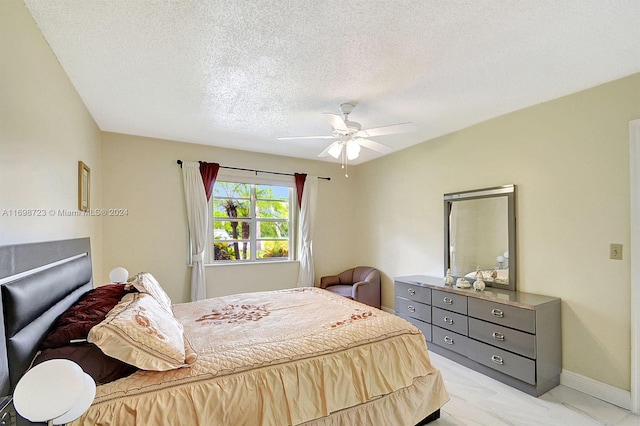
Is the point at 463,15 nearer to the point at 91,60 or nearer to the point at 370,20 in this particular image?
the point at 370,20

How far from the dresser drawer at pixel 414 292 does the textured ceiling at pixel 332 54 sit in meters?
1.99

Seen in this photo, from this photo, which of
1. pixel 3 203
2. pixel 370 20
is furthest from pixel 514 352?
pixel 3 203

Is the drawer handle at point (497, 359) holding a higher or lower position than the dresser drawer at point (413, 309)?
lower

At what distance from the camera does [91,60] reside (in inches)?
83.4

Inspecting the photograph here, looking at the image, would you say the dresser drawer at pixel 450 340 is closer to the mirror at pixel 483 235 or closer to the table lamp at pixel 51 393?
the mirror at pixel 483 235

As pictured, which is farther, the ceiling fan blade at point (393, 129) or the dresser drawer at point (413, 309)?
the dresser drawer at point (413, 309)

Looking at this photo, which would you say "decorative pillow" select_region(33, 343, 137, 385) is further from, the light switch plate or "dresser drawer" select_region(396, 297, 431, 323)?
the light switch plate

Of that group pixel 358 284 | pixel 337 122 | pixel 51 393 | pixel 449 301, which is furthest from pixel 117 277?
pixel 449 301

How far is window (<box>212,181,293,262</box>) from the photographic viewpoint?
4.54m

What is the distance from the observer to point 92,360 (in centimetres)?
141

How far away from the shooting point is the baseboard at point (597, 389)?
239 centimetres

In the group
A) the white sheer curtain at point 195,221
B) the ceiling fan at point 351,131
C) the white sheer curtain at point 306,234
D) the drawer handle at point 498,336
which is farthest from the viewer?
the white sheer curtain at point 306,234

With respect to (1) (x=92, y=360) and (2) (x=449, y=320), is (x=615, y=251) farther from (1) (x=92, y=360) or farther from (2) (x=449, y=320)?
(1) (x=92, y=360)

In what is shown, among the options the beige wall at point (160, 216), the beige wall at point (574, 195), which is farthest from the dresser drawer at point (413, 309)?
the beige wall at point (160, 216)
